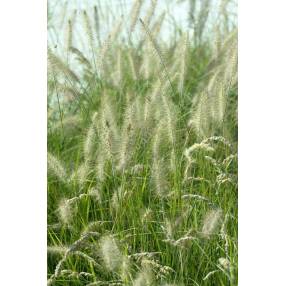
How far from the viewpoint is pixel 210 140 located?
1842 millimetres

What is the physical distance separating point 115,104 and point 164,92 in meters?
0.18

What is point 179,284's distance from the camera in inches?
70.6

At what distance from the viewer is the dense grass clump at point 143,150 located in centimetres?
181

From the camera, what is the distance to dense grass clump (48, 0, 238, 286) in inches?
71.3

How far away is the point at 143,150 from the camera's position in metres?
1.87
